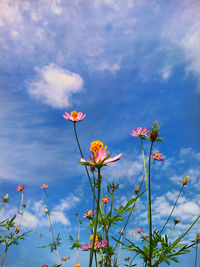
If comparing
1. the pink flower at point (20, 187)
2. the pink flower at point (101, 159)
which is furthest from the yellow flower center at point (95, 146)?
the pink flower at point (20, 187)

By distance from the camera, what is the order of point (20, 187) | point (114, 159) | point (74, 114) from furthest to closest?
point (20, 187) → point (74, 114) → point (114, 159)

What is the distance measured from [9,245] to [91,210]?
1.52m

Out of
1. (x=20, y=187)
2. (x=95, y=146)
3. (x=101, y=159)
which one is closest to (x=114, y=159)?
(x=101, y=159)

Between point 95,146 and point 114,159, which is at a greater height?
point 95,146

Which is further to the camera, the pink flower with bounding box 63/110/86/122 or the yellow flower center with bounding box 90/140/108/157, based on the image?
the pink flower with bounding box 63/110/86/122

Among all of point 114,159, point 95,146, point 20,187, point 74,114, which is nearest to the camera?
point 114,159

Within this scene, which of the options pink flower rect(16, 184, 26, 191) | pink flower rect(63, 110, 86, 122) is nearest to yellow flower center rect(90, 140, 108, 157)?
pink flower rect(63, 110, 86, 122)

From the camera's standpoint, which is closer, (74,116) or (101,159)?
Answer: (101,159)

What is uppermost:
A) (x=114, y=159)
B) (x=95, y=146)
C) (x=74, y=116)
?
(x=74, y=116)

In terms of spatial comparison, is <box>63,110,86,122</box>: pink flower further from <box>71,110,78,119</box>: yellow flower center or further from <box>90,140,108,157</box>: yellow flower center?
<box>90,140,108,157</box>: yellow flower center

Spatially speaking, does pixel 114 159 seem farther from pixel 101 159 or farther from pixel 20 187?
pixel 20 187

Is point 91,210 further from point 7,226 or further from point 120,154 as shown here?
point 120,154

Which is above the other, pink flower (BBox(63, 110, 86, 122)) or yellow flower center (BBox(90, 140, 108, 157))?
pink flower (BBox(63, 110, 86, 122))

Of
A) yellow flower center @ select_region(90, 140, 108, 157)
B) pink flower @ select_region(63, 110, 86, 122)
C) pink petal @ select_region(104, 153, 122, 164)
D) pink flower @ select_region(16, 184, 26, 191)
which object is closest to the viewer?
pink petal @ select_region(104, 153, 122, 164)
